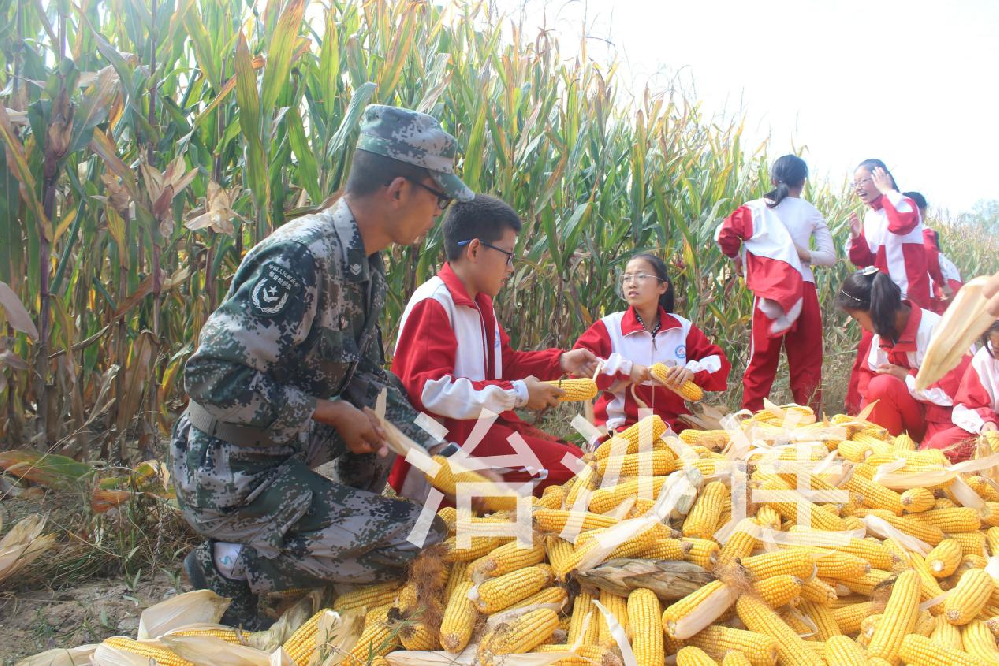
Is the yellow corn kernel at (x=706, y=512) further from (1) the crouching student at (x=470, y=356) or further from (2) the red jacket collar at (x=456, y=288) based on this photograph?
(2) the red jacket collar at (x=456, y=288)

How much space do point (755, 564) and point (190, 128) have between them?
110 inches

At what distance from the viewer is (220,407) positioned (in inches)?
79.4

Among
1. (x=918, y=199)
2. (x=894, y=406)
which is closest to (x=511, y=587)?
(x=894, y=406)

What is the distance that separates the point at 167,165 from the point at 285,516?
5.85ft

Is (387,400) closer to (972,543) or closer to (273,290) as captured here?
(273,290)

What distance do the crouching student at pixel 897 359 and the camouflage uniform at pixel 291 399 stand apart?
295cm

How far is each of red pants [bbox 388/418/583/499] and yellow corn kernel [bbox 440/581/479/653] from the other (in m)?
0.86

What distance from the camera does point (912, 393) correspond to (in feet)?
13.7

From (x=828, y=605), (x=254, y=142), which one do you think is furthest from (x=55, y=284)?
(x=828, y=605)

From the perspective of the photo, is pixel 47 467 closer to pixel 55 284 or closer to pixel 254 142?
pixel 55 284

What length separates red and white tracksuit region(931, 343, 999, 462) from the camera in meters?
3.63

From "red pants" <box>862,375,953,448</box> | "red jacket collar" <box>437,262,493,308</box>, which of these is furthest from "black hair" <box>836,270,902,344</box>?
"red jacket collar" <box>437,262,493,308</box>

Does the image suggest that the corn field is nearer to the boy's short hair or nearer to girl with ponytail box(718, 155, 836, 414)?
the boy's short hair

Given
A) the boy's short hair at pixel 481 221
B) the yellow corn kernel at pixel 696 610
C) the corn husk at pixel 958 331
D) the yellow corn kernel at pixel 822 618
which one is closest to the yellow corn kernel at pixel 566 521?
the yellow corn kernel at pixel 696 610
